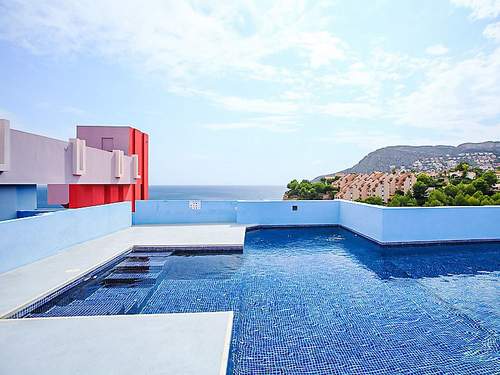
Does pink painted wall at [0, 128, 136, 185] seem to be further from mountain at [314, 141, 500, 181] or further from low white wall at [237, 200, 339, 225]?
mountain at [314, 141, 500, 181]

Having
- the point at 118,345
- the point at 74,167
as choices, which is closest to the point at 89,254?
the point at 74,167

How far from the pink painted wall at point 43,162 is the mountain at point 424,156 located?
55.7 m

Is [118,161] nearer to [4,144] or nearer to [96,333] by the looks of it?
[4,144]

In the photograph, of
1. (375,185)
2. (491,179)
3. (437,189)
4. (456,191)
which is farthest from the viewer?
(375,185)

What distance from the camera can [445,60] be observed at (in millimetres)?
12586

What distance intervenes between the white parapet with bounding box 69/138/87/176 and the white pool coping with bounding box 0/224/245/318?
247cm


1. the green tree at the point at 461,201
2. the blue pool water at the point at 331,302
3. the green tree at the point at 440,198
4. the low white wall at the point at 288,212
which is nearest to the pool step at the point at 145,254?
the blue pool water at the point at 331,302

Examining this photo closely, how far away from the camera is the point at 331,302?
5277 millimetres

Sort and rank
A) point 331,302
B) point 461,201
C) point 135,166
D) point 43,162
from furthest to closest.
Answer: point 461,201 → point 135,166 → point 43,162 → point 331,302

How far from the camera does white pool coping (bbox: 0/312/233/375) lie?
290 centimetres

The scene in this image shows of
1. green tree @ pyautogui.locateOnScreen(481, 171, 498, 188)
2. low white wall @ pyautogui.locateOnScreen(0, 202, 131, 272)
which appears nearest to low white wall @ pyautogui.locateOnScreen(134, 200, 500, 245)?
low white wall @ pyautogui.locateOnScreen(0, 202, 131, 272)

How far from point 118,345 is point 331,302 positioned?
10.9 ft

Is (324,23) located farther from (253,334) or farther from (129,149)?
(253,334)

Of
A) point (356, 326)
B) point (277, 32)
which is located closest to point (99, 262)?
point (356, 326)
